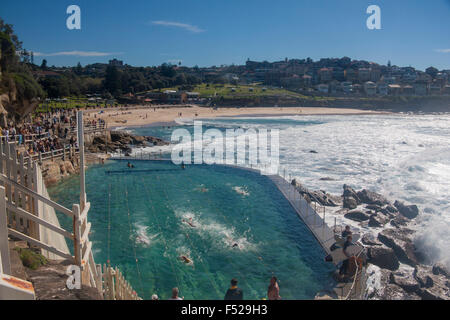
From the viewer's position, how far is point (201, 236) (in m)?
13.7

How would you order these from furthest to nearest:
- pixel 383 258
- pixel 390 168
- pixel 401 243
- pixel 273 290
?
pixel 390 168, pixel 401 243, pixel 383 258, pixel 273 290

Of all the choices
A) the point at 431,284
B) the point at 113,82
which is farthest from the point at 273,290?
the point at 113,82

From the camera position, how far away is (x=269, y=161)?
92.9 feet

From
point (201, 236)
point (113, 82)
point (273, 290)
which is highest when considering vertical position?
point (113, 82)

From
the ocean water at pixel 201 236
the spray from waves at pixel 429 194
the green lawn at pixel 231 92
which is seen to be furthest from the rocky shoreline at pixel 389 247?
the green lawn at pixel 231 92

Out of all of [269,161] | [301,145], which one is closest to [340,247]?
[269,161]

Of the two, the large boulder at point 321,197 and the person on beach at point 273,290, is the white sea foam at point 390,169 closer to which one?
the large boulder at point 321,197

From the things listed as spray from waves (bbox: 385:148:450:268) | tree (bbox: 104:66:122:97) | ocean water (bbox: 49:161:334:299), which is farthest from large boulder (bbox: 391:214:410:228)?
tree (bbox: 104:66:122:97)

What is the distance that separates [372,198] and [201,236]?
967 cm

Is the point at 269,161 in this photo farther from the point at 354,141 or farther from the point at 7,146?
the point at 7,146

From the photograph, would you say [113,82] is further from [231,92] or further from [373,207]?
[373,207]

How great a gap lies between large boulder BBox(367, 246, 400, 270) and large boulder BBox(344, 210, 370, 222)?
12.6 ft

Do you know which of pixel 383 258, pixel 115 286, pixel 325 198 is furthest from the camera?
pixel 325 198

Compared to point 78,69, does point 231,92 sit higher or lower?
lower
